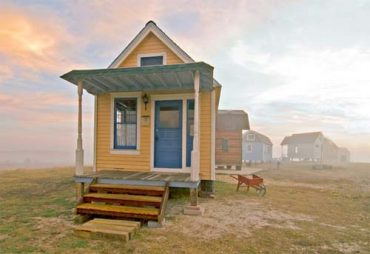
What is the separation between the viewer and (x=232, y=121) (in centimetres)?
2009

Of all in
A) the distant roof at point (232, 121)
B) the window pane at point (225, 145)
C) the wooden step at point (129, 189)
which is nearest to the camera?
the wooden step at point (129, 189)

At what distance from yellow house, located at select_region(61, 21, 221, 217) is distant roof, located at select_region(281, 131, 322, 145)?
44.4 m

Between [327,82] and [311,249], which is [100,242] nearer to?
[311,249]

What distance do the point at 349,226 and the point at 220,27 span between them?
10.2 m

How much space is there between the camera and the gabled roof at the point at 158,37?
8.26 m

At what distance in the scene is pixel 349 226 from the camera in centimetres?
562

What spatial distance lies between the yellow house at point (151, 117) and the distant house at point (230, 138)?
10.7 m

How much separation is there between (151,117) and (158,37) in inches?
121

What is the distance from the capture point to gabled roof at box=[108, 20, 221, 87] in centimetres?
826

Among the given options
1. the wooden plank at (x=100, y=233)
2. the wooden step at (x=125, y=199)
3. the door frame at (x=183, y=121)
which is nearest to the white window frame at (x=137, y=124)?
the door frame at (x=183, y=121)

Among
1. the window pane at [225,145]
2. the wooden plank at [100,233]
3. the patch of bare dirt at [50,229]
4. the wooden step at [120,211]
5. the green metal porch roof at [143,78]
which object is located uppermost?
the green metal porch roof at [143,78]

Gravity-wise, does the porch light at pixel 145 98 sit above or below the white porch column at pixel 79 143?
above

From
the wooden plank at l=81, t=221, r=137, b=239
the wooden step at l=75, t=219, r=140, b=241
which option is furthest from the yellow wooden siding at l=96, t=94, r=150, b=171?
the wooden plank at l=81, t=221, r=137, b=239

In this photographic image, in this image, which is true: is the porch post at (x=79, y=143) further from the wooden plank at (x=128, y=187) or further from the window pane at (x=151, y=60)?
the window pane at (x=151, y=60)
